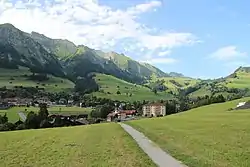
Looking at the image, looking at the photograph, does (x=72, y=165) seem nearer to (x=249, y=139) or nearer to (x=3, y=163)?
(x=3, y=163)

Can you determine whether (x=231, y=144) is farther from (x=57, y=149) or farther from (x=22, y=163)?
(x=22, y=163)

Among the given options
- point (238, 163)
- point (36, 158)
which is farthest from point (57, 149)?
point (238, 163)

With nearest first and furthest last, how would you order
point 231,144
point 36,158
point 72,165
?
point 72,165, point 36,158, point 231,144

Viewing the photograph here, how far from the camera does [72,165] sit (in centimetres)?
2852

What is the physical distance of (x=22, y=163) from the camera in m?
30.2

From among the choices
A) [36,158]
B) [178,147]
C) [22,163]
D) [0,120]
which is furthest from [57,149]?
[0,120]

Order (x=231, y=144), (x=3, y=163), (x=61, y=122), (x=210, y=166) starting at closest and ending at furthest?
1. (x=210, y=166)
2. (x=3, y=163)
3. (x=231, y=144)
4. (x=61, y=122)

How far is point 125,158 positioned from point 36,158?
24.1 ft

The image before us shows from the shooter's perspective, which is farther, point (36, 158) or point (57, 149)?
point (57, 149)

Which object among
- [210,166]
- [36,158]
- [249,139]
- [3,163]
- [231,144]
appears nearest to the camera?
[210,166]

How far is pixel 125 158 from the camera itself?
31172 mm

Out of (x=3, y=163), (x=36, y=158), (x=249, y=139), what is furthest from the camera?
(x=249, y=139)

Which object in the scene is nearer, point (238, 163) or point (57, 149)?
point (238, 163)

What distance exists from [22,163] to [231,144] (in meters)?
19.3
